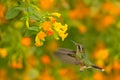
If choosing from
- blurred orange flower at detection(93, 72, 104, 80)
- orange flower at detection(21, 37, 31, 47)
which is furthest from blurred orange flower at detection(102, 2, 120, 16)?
orange flower at detection(21, 37, 31, 47)

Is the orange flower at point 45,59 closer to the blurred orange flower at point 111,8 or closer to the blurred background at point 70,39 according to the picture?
the blurred background at point 70,39

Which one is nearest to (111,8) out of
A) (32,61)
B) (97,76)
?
(97,76)

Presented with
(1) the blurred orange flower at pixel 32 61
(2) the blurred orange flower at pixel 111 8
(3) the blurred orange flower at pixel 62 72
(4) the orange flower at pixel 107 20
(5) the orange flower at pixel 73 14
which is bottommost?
(3) the blurred orange flower at pixel 62 72

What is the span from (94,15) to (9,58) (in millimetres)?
577

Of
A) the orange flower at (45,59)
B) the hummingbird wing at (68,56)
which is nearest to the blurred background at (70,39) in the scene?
the orange flower at (45,59)

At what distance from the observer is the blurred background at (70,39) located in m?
1.56

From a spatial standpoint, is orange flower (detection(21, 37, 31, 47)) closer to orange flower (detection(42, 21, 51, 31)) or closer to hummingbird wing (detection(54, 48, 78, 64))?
hummingbird wing (detection(54, 48, 78, 64))

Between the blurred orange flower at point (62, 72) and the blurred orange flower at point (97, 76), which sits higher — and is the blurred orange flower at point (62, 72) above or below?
above

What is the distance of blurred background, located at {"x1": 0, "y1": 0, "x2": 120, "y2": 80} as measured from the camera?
61.4 inches

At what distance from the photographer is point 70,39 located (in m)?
1.59

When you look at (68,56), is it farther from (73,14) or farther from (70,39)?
(73,14)

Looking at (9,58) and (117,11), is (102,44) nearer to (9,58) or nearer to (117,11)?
(117,11)

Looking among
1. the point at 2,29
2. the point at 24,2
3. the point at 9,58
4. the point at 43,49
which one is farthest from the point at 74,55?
the point at 43,49

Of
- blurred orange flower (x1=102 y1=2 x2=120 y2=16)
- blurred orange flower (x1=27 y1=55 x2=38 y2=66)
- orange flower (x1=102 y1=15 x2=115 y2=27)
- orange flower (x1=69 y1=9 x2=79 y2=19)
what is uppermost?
blurred orange flower (x1=102 y1=2 x2=120 y2=16)
